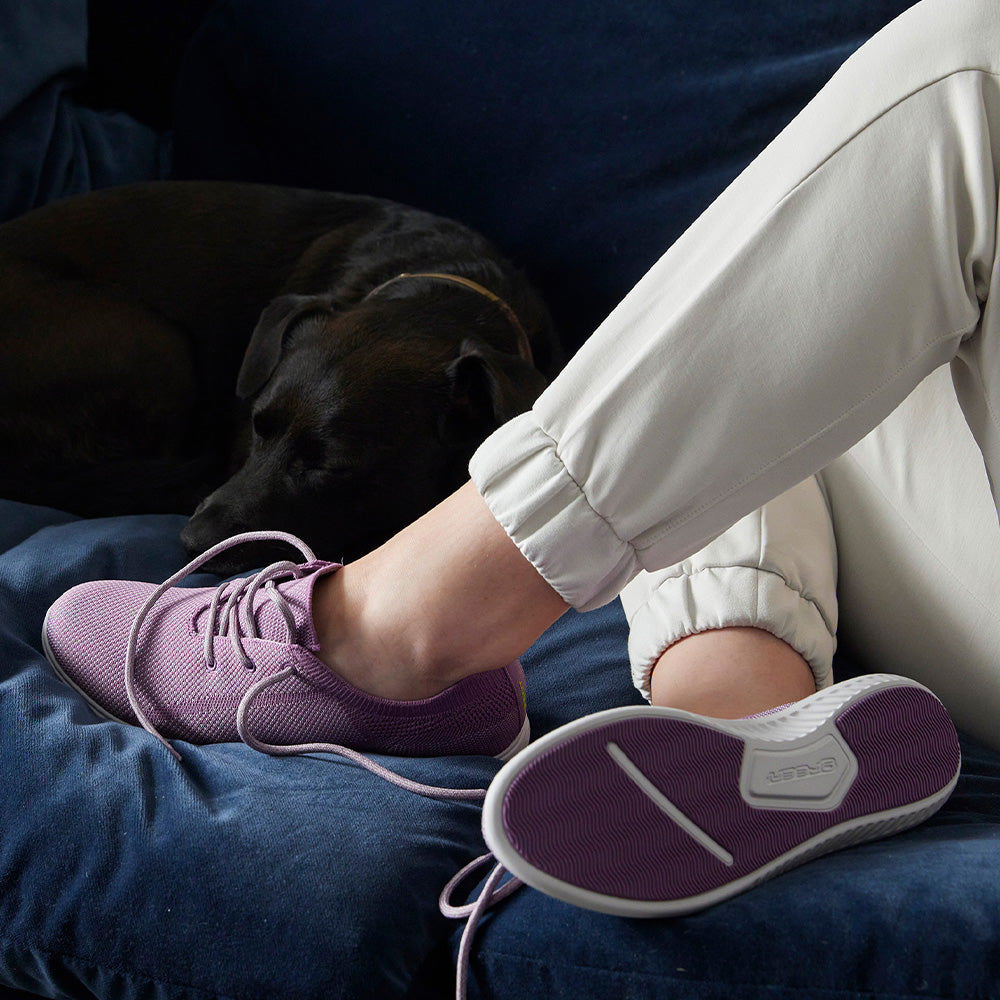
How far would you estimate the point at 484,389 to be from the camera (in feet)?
4.78

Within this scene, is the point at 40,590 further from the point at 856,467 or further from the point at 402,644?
the point at 856,467

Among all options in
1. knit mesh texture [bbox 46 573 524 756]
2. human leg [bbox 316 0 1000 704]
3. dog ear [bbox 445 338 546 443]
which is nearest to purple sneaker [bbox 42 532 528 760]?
knit mesh texture [bbox 46 573 524 756]

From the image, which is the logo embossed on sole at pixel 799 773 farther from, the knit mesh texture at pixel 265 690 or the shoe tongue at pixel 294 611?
the shoe tongue at pixel 294 611

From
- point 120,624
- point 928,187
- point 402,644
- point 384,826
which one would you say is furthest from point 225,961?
point 928,187

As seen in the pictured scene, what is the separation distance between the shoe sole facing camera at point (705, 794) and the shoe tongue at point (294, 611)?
337 mm

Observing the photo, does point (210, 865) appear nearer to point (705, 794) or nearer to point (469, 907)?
point (469, 907)

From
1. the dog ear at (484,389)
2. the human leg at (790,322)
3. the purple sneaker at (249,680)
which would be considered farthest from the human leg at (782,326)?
the dog ear at (484,389)

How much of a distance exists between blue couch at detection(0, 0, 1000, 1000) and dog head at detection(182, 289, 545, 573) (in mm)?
170

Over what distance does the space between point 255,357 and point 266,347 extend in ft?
0.08

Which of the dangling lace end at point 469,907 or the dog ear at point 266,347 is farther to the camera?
the dog ear at point 266,347

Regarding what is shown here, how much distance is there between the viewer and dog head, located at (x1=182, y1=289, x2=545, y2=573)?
141 cm

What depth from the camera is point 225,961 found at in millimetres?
640

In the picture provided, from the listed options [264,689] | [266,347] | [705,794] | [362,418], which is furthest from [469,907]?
[266,347]

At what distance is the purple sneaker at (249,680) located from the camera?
839 mm
